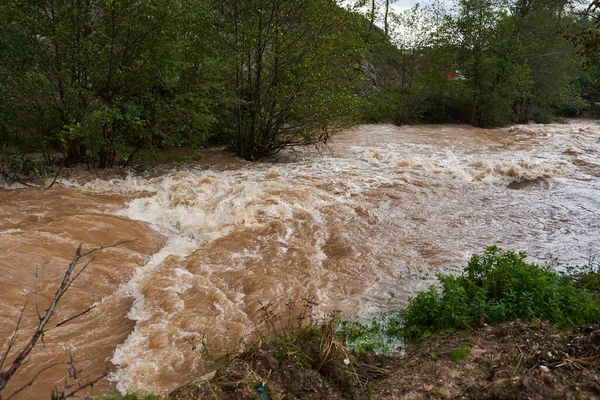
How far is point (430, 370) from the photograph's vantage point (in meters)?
3.43

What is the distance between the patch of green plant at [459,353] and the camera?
356 centimetres

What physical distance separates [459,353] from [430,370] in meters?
0.36

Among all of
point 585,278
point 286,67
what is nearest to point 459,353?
point 585,278

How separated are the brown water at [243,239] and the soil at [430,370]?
41.8 inches

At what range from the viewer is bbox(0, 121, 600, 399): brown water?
181 inches

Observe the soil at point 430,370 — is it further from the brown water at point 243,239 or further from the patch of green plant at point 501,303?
the brown water at point 243,239

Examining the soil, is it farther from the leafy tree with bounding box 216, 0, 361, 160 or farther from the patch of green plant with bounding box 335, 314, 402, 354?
the leafy tree with bounding box 216, 0, 361, 160

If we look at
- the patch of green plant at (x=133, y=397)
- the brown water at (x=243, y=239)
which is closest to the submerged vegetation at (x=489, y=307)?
the brown water at (x=243, y=239)

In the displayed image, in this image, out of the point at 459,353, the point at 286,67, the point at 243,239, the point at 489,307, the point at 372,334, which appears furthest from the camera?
the point at 286,67

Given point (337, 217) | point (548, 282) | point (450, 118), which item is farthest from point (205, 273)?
point (450, 118)

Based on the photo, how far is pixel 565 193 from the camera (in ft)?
35.4

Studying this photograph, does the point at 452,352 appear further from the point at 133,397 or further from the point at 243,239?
the point at 243,239

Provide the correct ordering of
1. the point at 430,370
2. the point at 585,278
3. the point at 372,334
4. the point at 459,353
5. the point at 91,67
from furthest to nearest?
the point at 91,67
the point at 585,278
the point at 372,334
the point at 459,353
the point at 430,370

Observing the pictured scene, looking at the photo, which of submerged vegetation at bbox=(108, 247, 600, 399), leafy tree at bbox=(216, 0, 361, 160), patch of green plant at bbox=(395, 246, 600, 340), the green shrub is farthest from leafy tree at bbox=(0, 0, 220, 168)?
the green shrub
